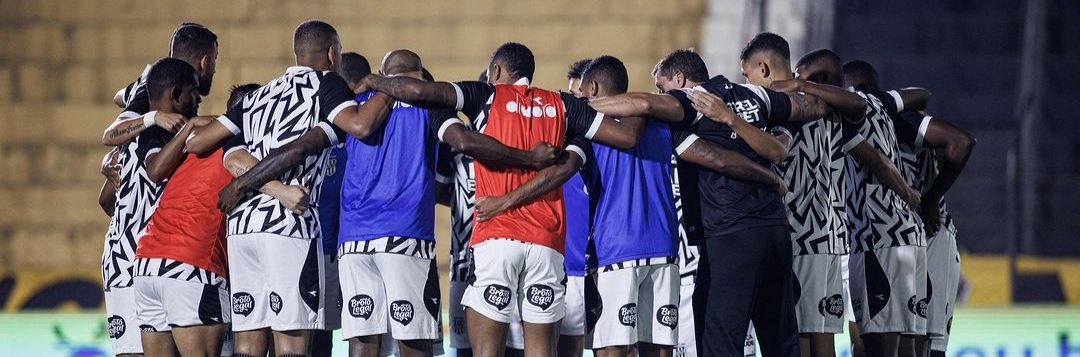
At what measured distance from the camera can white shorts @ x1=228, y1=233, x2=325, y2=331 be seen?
5504 millimetres

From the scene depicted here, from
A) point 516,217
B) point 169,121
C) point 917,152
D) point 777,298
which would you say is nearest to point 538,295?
point 516,217

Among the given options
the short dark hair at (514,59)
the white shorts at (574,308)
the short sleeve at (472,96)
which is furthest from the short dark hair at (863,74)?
the short sleeve at (472,96)

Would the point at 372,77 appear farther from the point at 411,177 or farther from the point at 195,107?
the point at 195,107

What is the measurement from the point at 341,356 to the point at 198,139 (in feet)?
13.0

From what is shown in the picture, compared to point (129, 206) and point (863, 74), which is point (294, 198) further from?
point (863, 74)

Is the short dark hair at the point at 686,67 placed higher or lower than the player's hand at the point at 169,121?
higher

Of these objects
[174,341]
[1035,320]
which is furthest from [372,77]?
[1035,320]

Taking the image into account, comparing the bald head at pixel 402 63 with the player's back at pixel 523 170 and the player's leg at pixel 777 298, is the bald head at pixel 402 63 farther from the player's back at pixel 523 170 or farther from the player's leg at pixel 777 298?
the player's leg at pixel 777 298

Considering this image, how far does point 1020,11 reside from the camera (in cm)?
1452

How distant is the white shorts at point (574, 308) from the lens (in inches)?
249

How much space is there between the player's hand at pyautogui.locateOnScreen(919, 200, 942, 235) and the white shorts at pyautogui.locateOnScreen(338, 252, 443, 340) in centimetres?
279

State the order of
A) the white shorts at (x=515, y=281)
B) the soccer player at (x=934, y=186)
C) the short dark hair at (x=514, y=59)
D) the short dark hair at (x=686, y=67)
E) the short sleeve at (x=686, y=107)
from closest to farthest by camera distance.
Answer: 1. the white shorts at (x=515, y=281)
2. the short sleeve at (x=686, y=107)
3. the short dark hair at (x=514, y=59)
4. the short dark hair at (x=686, y=67)
5. the soccer player at (x=934, y=186)

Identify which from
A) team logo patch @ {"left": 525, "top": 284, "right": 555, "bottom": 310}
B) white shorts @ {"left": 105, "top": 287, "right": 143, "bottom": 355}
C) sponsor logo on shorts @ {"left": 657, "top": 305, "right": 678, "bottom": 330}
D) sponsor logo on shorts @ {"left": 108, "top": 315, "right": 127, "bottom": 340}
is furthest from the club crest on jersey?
sponsor logo on shorts @ {"left": 108, "top": 315, "right": 127, "bottom": 340}

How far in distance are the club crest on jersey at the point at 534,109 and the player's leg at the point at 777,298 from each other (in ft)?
3.22
